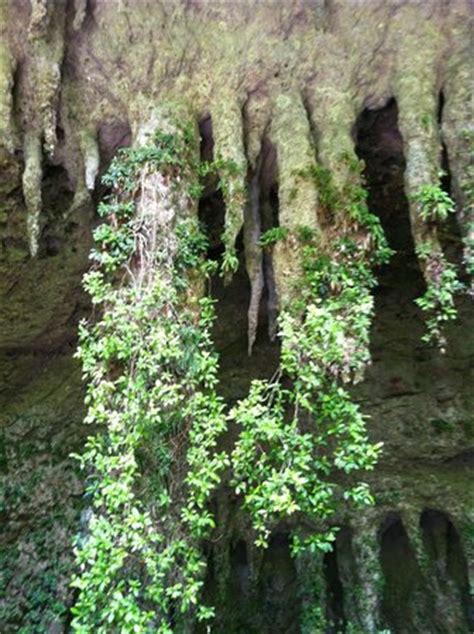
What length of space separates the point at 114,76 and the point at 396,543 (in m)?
6.68

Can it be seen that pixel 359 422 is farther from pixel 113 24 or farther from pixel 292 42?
pixel 113 24

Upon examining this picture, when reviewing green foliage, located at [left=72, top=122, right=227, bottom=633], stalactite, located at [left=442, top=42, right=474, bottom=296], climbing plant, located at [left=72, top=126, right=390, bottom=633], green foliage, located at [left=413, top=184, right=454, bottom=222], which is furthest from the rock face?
green foliage, located at [left=72, top=122, right=227, bottom=633]

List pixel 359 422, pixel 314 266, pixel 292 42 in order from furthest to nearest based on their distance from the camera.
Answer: pixel 292 42, pixel 314 266, pixel 359 422

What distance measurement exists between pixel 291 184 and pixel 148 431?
2.41 metres

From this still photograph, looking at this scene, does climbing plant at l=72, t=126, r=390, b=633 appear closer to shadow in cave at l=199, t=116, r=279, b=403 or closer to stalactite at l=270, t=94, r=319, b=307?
stalactite at l=270, t=94, r=319, b=307

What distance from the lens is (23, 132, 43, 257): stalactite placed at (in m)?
4.97

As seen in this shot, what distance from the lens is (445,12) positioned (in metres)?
4.54

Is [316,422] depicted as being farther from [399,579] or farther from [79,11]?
[399,579]

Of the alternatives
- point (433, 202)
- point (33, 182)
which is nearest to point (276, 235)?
point (433, 202)

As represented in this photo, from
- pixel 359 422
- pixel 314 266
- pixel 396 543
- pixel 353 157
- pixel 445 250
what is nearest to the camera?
pixel 359 422

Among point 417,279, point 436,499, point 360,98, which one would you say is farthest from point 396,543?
point 360,98

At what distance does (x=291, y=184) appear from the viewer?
4531mm

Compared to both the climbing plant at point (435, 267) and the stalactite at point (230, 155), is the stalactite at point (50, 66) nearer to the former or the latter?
the stalactite at point (230, 155)

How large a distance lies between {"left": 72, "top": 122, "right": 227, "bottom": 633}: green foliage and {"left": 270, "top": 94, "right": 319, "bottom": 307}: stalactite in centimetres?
64
